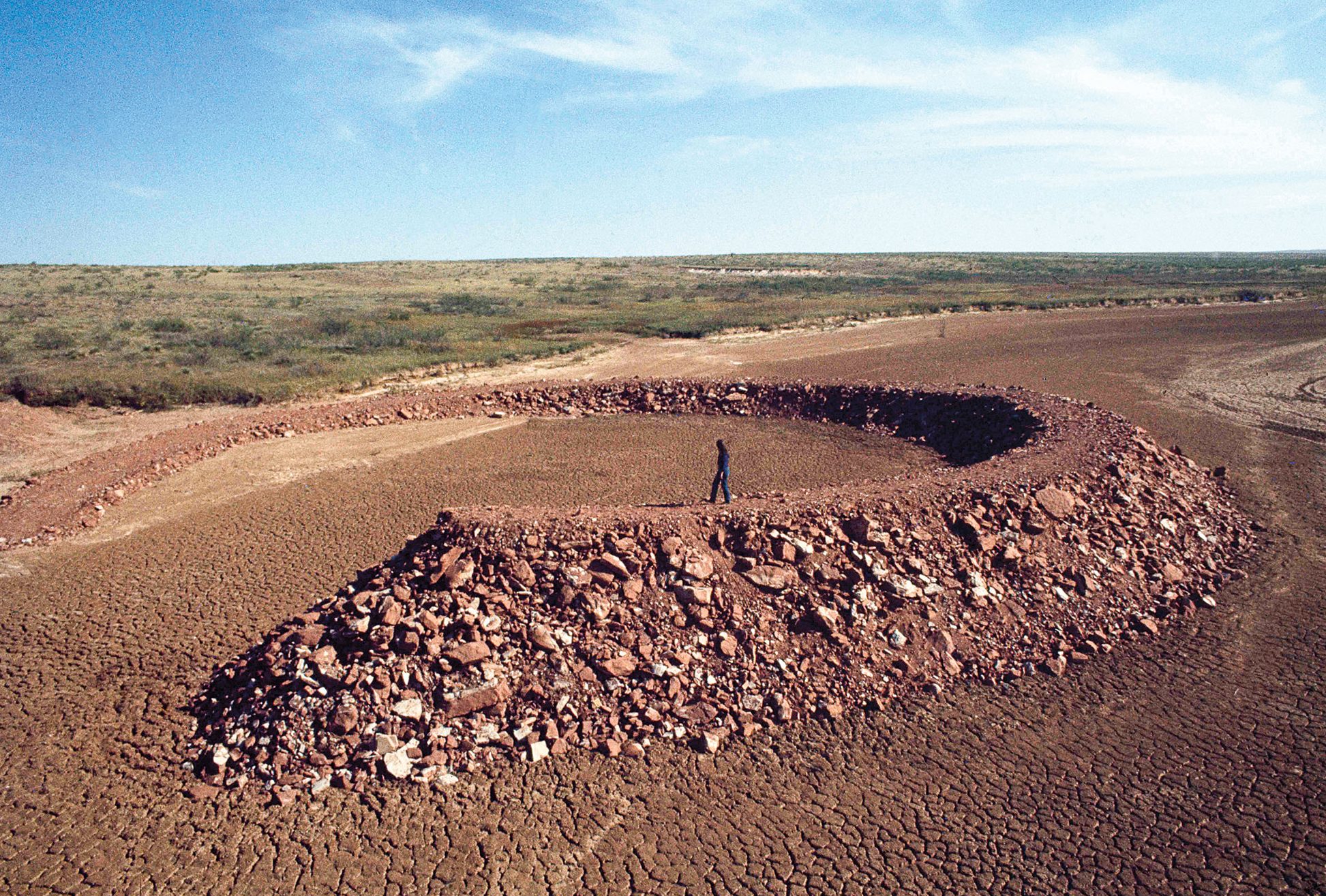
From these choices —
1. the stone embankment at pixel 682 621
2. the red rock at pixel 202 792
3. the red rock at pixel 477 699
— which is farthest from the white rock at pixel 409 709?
the red rock at pixel 202 792

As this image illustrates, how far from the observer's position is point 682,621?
8.27 metres

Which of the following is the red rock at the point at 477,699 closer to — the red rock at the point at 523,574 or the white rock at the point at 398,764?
the white rock at the point at 398,764

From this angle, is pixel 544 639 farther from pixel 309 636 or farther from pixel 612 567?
pixel 309 636

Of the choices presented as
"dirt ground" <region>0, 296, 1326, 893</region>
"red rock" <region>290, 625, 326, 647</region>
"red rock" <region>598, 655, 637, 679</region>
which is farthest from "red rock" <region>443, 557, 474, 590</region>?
"dirt ground" <region>0, 296, 1326, 893</region>

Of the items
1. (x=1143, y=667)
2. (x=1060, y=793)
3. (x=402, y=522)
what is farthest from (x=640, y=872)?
(x=402, y=522)

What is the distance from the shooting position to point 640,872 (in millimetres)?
5961

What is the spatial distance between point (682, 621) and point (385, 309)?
158 ft

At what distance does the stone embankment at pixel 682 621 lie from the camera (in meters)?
7.19

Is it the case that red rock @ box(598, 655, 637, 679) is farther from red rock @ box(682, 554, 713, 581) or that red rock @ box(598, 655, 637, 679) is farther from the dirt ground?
red rock @ box(682, 554, 713, 581)

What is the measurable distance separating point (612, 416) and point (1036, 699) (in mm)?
15581

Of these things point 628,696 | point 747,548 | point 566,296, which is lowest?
point 628,696

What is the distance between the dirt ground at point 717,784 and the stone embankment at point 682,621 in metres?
0.34

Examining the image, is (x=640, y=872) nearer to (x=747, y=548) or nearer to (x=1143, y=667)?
(x=747, y=548)

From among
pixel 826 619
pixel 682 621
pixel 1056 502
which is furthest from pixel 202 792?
pixel 1056 502
